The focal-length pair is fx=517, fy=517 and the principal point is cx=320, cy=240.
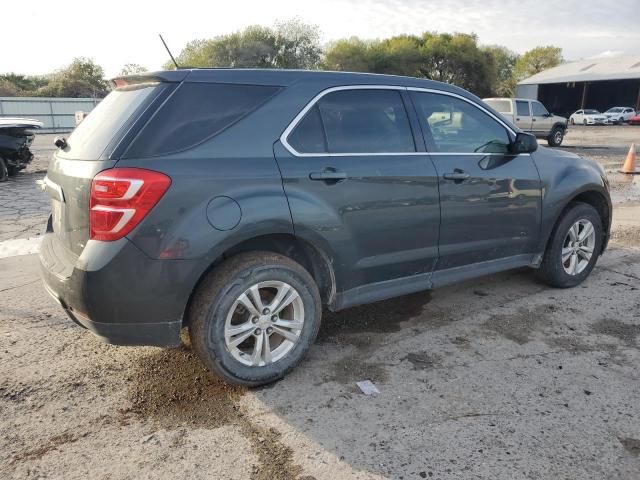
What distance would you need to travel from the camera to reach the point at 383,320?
411 cm

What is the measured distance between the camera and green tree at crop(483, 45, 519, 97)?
59531mm

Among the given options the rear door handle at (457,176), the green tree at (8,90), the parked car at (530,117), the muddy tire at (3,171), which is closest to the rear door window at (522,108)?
the parked car at (530,117)

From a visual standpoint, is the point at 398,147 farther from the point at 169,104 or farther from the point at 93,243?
the point at 93,243

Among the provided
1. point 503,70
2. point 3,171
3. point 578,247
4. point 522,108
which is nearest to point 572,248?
point 578,247

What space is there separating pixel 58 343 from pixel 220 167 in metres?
1.93

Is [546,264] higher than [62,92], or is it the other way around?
[62,92]

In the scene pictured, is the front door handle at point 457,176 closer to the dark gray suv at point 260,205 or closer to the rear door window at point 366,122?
the dark gray suv at point 260,205

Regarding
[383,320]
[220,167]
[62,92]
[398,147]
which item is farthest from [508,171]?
[62,92]

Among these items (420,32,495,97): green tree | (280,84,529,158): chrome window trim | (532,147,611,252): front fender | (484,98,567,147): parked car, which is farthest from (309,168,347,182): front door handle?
(420,32,495,97): green tree

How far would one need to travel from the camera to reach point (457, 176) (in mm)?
3736

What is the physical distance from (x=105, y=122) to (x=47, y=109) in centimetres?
3151

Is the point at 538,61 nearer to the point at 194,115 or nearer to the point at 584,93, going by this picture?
the point at 584,93

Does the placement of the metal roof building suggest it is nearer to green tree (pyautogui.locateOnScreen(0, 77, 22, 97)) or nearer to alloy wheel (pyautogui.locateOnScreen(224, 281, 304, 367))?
green tree (pyautogui.locateOnScreen(0, 77, 22, 97))

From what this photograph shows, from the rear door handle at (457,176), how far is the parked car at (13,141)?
10.4 meters
